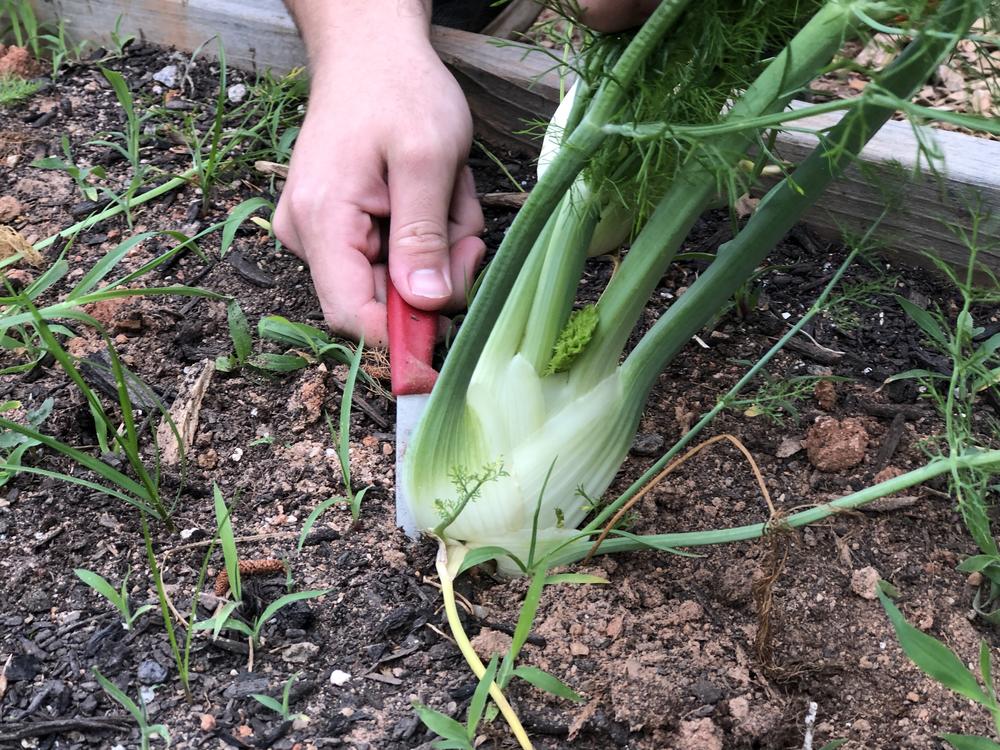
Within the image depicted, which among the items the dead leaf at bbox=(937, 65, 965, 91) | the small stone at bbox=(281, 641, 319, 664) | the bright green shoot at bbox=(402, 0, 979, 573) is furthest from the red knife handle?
the dead leaf at bbox=(937, 65, 965, 91)

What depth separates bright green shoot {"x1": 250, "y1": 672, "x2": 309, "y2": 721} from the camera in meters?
1.12

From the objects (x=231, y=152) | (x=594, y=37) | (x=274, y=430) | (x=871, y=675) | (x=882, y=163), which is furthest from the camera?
(x=231, y=152)

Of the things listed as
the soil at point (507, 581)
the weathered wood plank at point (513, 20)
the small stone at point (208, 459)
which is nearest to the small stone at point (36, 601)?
the soil at point (507, 581)

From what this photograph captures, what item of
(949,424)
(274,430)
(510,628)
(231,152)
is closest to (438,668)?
(510,628)

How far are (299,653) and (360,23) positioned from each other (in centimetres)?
124

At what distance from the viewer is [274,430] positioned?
150 centimetres

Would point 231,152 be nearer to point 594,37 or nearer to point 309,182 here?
point 309,182

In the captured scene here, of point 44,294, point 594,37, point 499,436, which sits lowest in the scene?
point 44,294

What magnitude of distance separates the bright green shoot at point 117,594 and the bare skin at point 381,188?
21.0 inches

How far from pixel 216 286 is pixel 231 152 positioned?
0.40m

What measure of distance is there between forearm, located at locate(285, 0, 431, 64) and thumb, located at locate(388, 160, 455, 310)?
378 millimetres

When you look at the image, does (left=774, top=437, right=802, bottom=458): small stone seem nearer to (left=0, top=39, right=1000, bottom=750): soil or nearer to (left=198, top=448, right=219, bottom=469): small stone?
(left=0, top=39, right=1000, bottom=750): soil

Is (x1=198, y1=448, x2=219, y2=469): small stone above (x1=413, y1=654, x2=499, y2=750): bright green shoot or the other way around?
the other way around

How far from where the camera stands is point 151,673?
118 cm
